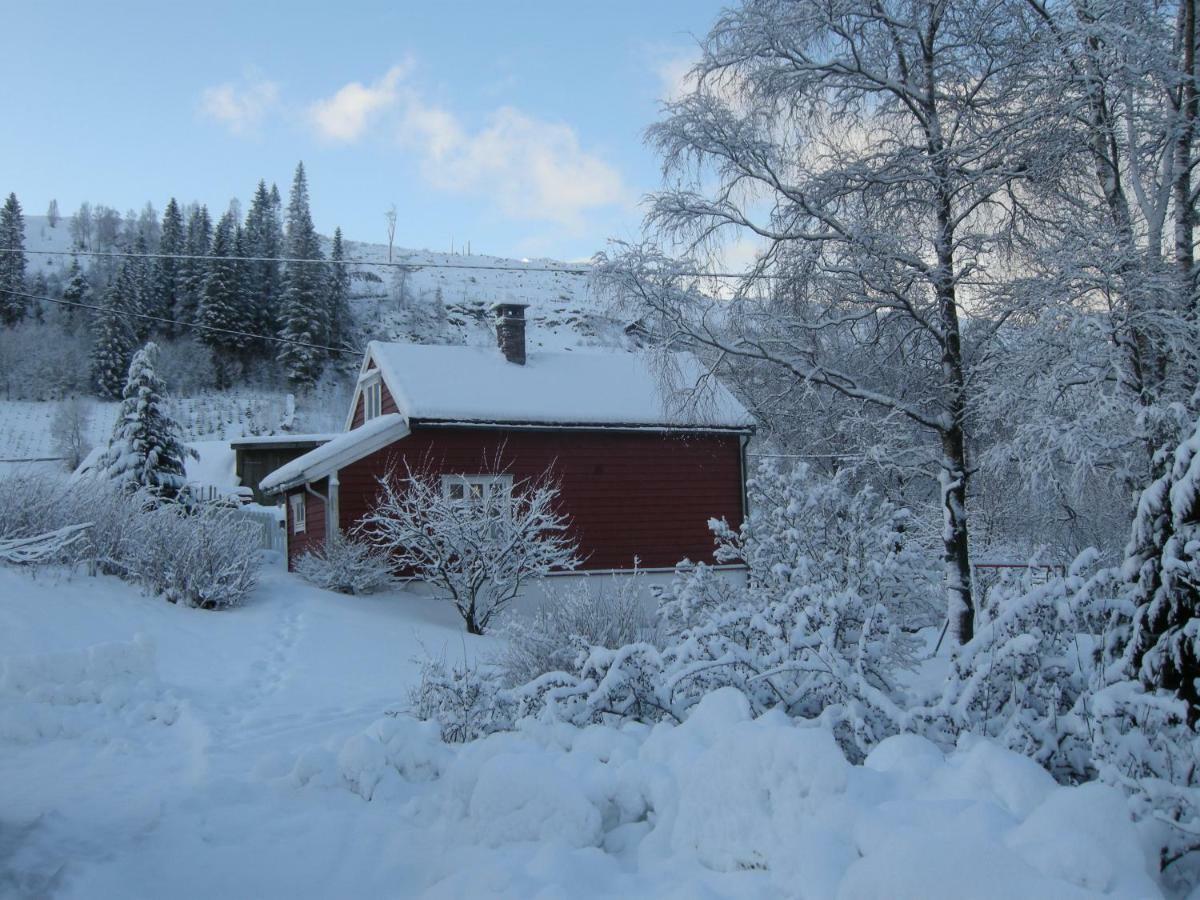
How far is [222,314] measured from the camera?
60125mm

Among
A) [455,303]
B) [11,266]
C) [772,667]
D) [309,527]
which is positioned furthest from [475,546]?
[455,303]

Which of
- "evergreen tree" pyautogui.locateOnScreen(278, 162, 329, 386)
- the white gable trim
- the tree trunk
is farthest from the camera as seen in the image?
"evergreen tree" pyautogui.locateOnScreen(278, 162, 329, 386)

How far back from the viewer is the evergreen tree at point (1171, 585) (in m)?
3.23

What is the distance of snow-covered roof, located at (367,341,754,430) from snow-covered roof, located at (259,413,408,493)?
1.39 ft

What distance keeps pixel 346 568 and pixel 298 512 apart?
5505mm

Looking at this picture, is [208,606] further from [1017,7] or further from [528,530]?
[1017,7]

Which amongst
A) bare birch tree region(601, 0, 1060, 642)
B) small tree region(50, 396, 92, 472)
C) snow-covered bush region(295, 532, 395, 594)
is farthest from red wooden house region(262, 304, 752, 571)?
small tree region(50, 396, 92, 472)

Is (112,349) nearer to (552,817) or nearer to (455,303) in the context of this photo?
(455,303)

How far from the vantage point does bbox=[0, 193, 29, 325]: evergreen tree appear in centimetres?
6241

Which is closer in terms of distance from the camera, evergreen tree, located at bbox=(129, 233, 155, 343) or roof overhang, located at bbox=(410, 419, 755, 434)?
roof overhang, located at bbox=(410, 419, 755, 434)

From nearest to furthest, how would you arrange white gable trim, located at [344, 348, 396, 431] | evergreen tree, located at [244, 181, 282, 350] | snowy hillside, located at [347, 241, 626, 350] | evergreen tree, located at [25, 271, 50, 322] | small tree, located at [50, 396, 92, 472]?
white gable trim, located at [344, 348, 396, 431] < small tree, located at [50, 396, 92, 472] < evergreen tree, located at [244, 181, 282, 350] < evergreen tree, located at [25, 271, 50, 322] < snowy hillside, located at [347, 241, 626, 350]

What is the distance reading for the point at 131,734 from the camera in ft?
20.7

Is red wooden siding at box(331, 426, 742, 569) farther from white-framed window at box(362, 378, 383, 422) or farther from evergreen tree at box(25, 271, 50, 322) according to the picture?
evergreen tree at box(25, 271, 50, 322)

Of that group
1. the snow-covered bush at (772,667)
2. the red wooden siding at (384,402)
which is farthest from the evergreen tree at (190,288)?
the snow-covered bush at (772,667)
